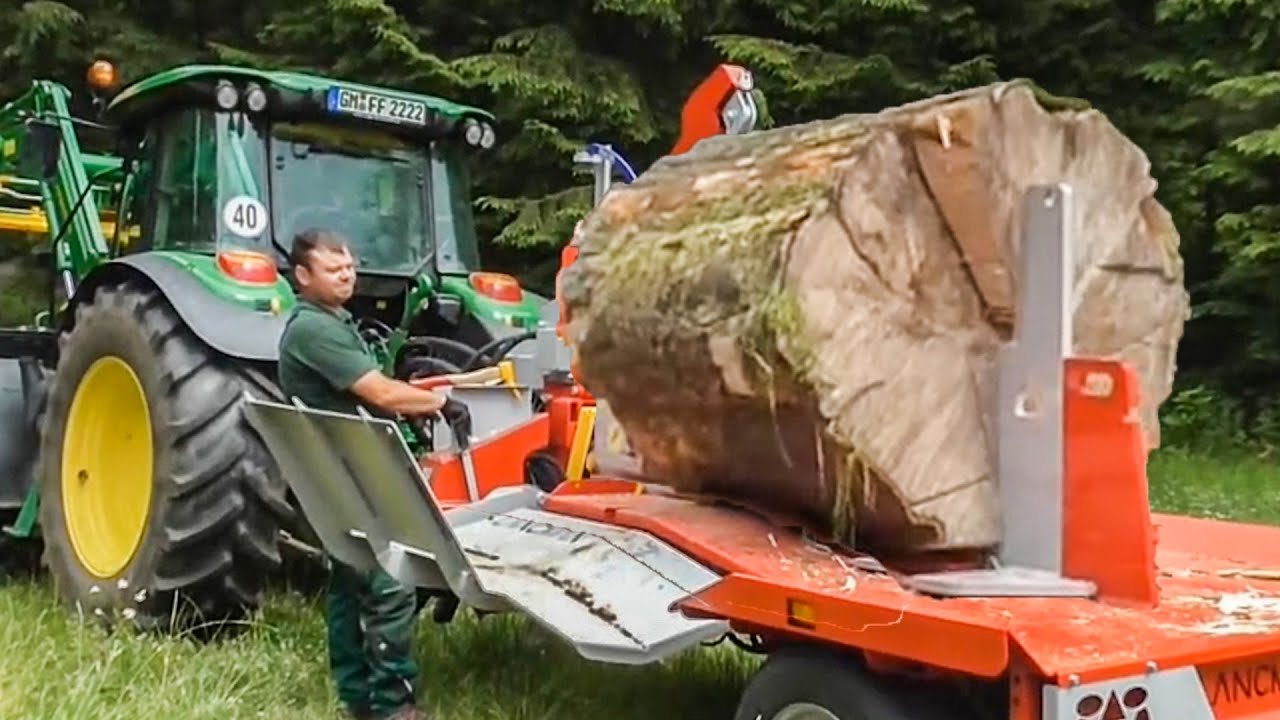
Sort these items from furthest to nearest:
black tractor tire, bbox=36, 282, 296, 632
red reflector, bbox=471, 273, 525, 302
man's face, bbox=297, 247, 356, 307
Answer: red reflector, bbox=471, 273, 525, 302, black tractor tire, bbox=36, 282, 296, 632, man's face, bbox=297, 247, 356, 307

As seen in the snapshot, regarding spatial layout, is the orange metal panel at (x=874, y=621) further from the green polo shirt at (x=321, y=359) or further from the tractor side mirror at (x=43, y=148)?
the tractor side mirror at (x=43, y=148)

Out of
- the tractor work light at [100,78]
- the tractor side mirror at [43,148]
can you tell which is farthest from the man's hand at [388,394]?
the tractor work light at [100,78]

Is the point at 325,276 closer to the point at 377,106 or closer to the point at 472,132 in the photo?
the point at 377,106

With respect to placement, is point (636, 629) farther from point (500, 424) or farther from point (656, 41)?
point (656, 41)

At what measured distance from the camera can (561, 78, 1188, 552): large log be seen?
3.72 meters

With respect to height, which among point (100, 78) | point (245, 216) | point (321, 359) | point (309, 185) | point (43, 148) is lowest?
point (321, 359)

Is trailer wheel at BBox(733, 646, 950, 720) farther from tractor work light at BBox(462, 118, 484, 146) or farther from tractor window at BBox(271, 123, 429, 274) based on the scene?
tractor work light at BBox(462, 118, 484, 146)

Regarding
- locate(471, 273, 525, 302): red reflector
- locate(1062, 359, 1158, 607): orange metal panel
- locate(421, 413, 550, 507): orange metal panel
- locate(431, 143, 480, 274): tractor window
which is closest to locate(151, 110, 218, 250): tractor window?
locate(431, 143, 480, 274): tractor window

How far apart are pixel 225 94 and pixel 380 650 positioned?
2575 millimetres

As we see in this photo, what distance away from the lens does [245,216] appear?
630cm

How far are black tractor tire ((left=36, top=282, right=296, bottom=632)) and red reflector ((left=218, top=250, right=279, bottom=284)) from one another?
0.27 meters

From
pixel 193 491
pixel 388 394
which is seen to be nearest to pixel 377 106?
pixel 193 491

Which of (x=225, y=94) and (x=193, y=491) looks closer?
(x=193, y=491)

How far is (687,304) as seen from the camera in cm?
399
